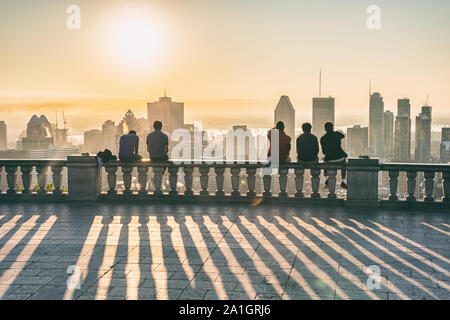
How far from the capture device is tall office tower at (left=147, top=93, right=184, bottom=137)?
111494mm

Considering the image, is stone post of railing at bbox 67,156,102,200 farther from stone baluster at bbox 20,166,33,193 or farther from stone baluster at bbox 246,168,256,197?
stone baluster at bbox 246,168,256,197

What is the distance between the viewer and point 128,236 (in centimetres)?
988

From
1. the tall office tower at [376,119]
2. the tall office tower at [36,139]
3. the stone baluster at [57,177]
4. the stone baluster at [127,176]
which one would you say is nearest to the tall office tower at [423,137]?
the tall office tower at [376,119]

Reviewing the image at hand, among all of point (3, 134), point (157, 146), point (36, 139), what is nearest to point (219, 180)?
point (157, 146)

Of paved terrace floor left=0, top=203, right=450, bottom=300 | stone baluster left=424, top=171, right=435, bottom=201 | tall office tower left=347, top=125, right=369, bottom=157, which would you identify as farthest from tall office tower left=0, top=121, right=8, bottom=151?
stone baluster left=424, top=171, right=435, bottom=201

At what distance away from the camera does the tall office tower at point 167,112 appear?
111494 mm

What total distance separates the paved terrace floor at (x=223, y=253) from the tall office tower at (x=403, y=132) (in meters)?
127

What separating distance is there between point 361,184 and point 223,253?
5.95 m

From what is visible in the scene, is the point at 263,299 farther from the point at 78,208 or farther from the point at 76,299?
the point at 78,208

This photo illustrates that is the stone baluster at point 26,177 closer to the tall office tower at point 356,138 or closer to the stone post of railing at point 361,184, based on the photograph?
the stone post of railing at point 361,184

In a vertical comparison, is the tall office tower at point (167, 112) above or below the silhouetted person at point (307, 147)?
above

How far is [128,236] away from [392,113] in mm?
184059

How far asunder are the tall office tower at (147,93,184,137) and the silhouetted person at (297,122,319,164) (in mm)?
94293

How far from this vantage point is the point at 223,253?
855 centimetres
